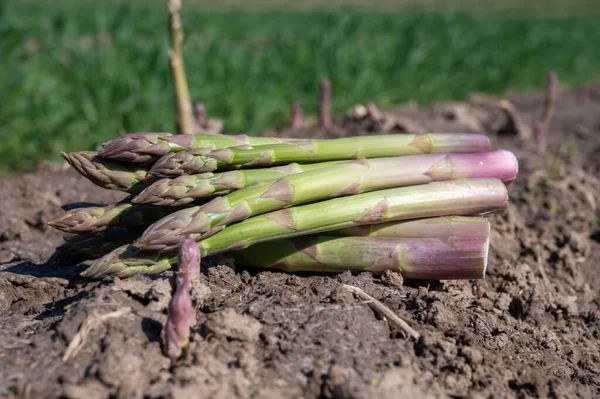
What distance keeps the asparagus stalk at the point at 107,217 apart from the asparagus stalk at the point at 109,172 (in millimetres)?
116

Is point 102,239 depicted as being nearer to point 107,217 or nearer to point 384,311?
point 107,217

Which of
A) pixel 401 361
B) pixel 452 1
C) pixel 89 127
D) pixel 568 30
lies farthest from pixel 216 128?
pixel 452 1

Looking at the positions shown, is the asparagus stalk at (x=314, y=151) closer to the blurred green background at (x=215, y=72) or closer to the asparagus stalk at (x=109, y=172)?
the asparagus stalk at (x=109, y=172)

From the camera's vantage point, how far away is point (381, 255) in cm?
355

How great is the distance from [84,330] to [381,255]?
1592 millimetres

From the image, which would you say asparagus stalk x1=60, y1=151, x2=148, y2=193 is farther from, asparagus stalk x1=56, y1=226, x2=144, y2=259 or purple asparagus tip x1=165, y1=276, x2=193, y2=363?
purple asparagus tip x1=165, y1=276, x2=193, y2=363

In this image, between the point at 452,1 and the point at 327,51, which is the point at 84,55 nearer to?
the point at 327,51

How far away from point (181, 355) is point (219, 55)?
723cm

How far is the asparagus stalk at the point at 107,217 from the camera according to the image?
10.9 ft

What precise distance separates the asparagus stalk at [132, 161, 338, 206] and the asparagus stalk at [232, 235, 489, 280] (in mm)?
397

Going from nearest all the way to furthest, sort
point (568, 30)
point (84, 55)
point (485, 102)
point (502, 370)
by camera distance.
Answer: point (502, 370)
point (84, 55)
point (485, 102)
point (568, 30)

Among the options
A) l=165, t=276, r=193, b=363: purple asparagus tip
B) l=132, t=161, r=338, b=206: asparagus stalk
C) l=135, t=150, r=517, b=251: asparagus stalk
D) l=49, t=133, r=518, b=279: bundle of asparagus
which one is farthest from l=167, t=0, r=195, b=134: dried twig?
l=165, t=276, r=193, b=363: purple asparagus tip

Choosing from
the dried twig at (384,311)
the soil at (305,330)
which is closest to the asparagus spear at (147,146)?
the soil at (305,330)

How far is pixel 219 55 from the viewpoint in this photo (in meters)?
9.39
